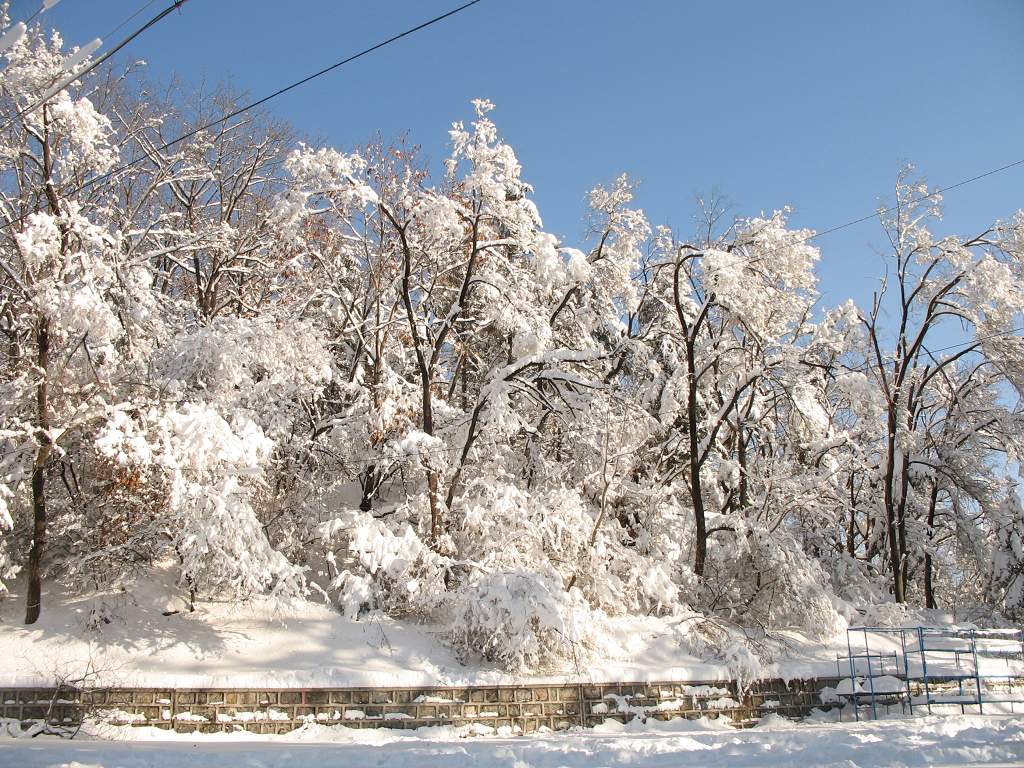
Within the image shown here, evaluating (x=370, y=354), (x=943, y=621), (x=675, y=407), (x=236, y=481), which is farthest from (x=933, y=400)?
(x=236, y=481)

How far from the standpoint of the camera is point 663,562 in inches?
647

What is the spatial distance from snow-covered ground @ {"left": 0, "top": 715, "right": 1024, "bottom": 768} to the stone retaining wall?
0.53 metres

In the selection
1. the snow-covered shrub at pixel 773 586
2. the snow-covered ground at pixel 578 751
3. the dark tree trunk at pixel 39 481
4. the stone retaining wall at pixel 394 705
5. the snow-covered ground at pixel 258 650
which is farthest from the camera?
the snow-covered shrub at pixel 773 586

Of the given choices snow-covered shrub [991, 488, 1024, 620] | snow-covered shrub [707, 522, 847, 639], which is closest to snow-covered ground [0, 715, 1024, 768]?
snow-covered shrub [707, 522, 847, 639]

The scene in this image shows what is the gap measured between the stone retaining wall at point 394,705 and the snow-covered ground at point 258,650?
15cm

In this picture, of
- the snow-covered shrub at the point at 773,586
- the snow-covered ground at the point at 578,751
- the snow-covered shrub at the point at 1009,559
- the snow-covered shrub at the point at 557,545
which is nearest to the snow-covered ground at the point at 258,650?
the snow-covered shrub at the point at 557,545

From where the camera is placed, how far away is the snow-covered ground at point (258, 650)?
11848 millimetres

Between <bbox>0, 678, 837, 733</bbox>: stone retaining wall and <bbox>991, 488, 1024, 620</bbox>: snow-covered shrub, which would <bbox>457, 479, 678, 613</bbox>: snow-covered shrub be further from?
<bbox>991, 488, 1024, 620</bbox>: snow-covered shrub

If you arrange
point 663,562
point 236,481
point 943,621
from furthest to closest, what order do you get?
point 943,621 → point 663,562 → point 236,481

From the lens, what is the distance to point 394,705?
1239 cm

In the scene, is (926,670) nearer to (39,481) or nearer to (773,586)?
(773,586)

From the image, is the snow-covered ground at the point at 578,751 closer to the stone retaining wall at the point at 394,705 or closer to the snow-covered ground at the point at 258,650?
Answer: the stone retaining wall at the point at 394,705

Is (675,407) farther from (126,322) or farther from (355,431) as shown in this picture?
(126,322)

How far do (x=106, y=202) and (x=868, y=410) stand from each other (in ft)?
54.4
